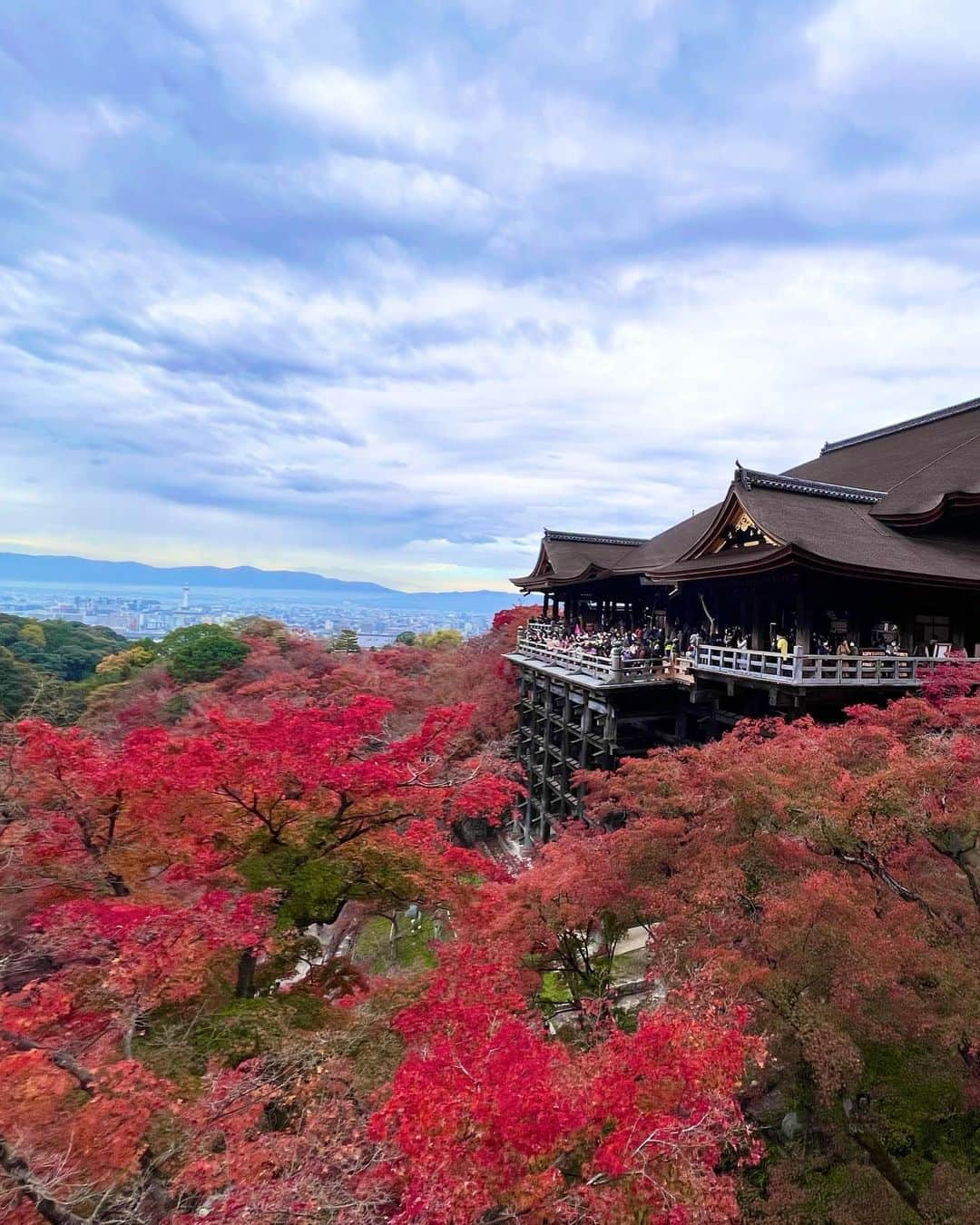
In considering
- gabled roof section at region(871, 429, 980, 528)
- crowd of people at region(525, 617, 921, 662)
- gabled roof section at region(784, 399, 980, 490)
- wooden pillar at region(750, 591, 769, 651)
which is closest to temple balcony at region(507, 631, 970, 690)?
crowd of people at region(525, 617, 921, 662)

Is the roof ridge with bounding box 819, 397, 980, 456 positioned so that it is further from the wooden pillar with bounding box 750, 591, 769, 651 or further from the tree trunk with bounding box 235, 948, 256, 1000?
the tree trunk with bounding box 235, 948, 256, 1000

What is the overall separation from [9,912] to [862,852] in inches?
425

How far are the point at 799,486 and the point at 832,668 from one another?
18.2ft

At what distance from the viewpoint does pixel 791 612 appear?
50.0ft

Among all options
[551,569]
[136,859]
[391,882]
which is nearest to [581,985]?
[391,882]

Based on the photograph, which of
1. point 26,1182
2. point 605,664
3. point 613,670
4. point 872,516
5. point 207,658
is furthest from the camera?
point 207,658

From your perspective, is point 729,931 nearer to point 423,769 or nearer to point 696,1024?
point 696,1024

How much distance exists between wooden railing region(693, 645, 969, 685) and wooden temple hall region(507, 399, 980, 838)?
0.04 m

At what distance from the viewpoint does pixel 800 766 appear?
7910mm

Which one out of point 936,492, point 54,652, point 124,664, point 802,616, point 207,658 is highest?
point 936,492

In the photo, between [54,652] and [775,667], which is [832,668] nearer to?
[775,667]

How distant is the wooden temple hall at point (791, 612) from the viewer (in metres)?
12.8

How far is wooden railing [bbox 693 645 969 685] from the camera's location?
1202cm

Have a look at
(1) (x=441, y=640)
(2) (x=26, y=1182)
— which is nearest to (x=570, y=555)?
(2) (x=26, y=1182)
